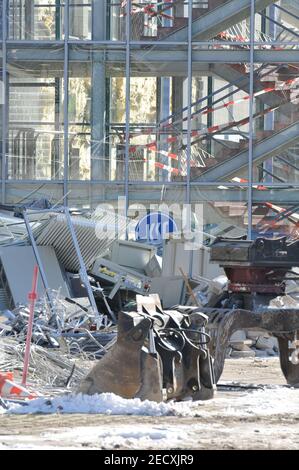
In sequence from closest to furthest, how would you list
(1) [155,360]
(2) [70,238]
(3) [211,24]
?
1. (1) [155,360]
2. (2) [70,238]
3. (3) [211,24]

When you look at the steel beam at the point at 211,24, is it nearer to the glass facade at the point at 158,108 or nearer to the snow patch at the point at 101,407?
the glass facade at the point at 158,108

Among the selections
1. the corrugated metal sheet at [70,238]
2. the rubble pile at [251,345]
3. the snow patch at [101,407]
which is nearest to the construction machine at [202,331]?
the snow patch at [101,407]

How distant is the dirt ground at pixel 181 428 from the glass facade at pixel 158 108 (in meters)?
13.8

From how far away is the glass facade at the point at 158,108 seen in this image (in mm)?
26156

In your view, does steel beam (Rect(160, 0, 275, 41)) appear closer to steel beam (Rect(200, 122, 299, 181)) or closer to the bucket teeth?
steel beam (Rect(200, 122, 299, 181))

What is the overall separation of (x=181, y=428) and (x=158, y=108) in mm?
17027

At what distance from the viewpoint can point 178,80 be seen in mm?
26734

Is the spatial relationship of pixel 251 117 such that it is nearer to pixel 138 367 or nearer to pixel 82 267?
pixel 82 267

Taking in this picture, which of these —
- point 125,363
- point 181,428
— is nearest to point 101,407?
point 125,363

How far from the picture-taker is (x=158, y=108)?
2658 centimetres

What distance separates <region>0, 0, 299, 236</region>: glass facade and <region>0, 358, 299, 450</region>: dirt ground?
13.8 m

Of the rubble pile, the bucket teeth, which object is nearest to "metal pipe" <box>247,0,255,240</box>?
the rubble pile

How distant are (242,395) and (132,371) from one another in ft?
5.37

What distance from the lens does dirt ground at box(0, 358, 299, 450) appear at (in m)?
9.09
